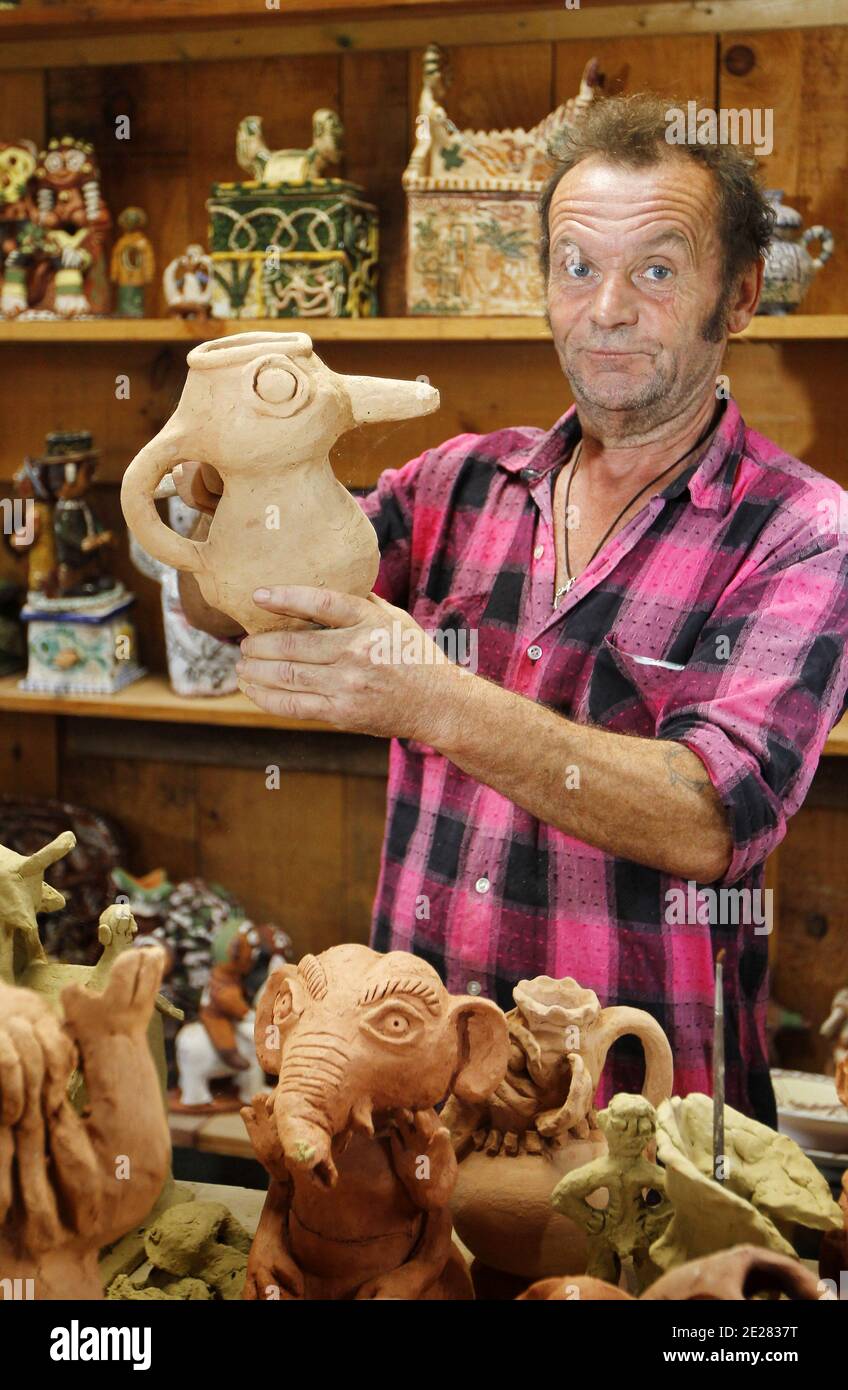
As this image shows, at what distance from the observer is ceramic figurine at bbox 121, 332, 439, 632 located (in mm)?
1029

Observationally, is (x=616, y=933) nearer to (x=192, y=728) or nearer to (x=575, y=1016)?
(x=575, y=1016)

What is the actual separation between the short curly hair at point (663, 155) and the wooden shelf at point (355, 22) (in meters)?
0.71

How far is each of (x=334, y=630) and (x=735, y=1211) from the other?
1.68ft

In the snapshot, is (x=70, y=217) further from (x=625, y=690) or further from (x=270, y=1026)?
(x=270, y=1026)

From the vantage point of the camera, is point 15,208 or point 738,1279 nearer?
point 738,1279

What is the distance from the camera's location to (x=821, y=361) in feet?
7.35

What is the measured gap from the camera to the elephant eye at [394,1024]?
3.12 ft

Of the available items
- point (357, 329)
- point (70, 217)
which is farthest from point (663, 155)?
point (70, 217)

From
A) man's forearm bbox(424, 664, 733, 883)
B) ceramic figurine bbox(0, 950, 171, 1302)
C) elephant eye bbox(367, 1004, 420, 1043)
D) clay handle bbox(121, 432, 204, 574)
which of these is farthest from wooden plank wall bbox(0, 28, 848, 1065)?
ceramic figurine bbox(0, 950, 171, 1302)

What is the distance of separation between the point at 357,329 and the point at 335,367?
0.08m

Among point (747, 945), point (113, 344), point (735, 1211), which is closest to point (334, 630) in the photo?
point (735, 1211)

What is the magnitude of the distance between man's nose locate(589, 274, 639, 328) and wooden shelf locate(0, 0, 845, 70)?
2.94 feet

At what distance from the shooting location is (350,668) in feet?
3.77

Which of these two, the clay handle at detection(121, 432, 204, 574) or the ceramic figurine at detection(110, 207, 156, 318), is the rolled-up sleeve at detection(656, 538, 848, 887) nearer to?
the clay handle at detection(121, 432, 204, 574)
